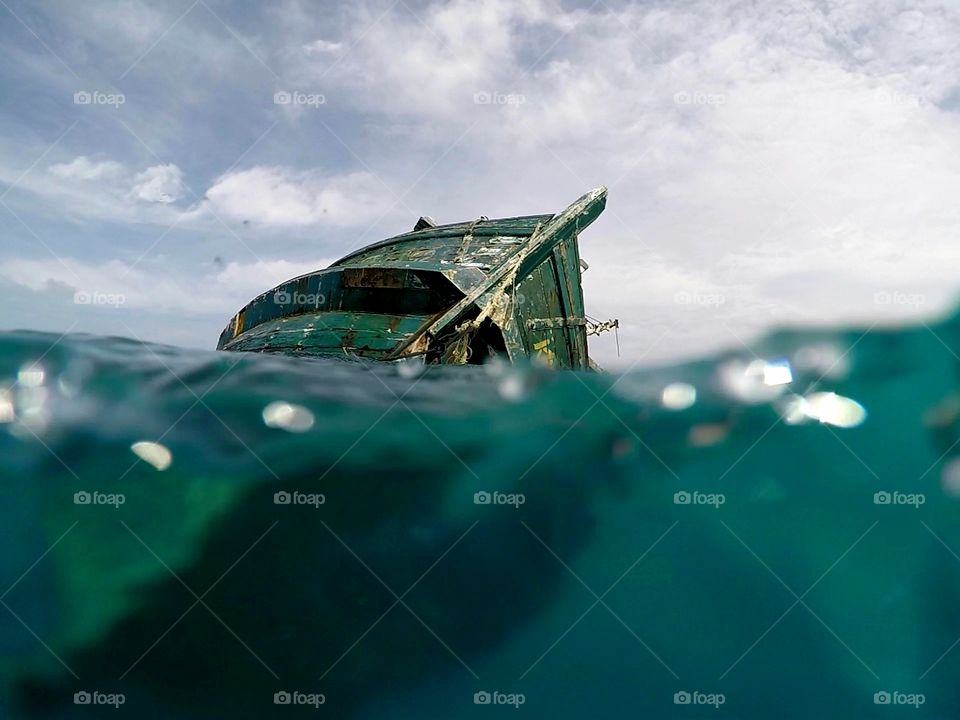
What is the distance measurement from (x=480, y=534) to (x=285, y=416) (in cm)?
259

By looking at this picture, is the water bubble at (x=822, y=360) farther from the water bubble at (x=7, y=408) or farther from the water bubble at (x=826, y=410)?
the water bubble at (x=7, y=408)

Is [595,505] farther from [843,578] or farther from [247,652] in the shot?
[247,652]

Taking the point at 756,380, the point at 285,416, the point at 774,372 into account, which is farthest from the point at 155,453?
the point at 774,372

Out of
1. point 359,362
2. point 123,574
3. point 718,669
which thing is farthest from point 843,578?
point 123,574

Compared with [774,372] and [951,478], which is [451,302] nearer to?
[774,372]

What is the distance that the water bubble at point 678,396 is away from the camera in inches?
287

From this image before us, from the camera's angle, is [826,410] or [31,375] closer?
[31,375]

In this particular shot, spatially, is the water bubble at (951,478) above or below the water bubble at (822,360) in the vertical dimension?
below

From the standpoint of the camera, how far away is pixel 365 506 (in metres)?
6.73

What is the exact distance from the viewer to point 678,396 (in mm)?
7332

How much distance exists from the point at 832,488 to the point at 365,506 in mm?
5606

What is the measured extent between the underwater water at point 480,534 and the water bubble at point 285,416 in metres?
0.02

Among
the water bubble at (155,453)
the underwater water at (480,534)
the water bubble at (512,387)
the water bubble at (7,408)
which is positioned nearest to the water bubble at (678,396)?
the underwater water at (480,534)

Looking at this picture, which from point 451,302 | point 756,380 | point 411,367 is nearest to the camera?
point 411,367
